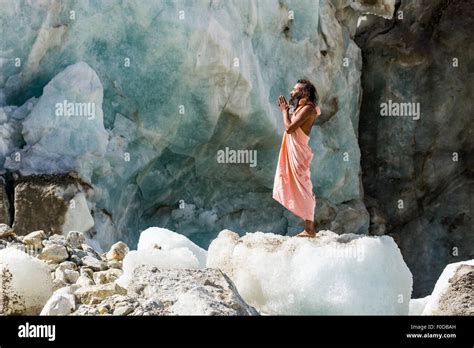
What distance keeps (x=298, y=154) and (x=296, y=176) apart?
0.55 ft

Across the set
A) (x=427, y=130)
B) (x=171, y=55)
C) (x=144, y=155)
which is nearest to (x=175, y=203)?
(x=144, y=155)

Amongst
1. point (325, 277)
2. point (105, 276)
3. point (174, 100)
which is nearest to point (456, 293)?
point (325, 277)

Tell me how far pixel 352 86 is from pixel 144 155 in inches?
159

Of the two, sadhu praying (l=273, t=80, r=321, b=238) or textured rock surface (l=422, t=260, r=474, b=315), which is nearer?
textured rock surface (l=422, t=260, r=474, b=315)

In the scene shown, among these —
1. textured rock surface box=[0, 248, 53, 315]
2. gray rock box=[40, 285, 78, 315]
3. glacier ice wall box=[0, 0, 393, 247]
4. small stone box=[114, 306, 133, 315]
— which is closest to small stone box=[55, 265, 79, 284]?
textured rock surface box=[0, 248, 53, 315]

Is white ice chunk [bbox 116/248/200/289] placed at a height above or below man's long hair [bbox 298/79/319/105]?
below

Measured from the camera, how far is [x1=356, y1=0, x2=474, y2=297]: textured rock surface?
14.1 m

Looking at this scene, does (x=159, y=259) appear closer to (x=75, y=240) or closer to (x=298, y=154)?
(x=298, y=154)

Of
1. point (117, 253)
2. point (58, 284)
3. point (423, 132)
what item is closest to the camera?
point (58, 284)

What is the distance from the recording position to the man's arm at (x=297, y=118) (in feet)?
21.1

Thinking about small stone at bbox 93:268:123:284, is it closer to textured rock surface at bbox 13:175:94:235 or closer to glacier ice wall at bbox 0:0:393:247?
textured rock surface at bbox 13:175:94:235

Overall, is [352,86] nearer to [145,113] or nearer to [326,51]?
[326,51]

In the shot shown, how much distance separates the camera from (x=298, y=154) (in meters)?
6.60

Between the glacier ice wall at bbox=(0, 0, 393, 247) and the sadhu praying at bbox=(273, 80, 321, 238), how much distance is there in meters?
3.11
